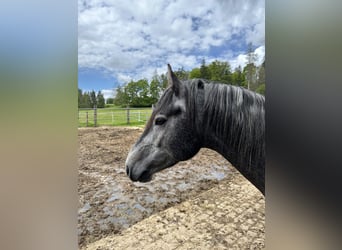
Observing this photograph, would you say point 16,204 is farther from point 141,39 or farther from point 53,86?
point 141,39

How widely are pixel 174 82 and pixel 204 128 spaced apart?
293mm

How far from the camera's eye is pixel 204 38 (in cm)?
129

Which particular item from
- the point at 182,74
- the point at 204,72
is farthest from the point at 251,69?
the point at 182,74

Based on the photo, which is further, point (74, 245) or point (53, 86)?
point (74, 245)

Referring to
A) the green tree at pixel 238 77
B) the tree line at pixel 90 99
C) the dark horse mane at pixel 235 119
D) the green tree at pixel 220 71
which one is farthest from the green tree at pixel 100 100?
the green tree at pixel 238 77

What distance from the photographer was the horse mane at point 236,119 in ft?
3.46

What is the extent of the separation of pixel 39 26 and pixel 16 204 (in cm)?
68

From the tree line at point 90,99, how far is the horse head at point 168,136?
316 mm

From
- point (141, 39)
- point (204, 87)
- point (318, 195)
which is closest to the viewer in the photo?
point (318, 195)

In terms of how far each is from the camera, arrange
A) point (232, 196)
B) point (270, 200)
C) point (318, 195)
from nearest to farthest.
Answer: point (318, 195) → point (270, 200) → point (232, 196)

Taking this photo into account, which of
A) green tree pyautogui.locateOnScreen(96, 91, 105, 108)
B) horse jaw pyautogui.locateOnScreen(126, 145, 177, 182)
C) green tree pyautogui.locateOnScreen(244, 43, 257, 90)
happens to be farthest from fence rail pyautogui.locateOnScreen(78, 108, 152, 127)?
green tree pyautogui.locateOnScreen(244, 43, 257, 90)

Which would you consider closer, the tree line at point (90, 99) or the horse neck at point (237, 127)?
the horse neck at point (237, 127)

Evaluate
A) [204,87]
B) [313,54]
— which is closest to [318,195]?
[313,54]

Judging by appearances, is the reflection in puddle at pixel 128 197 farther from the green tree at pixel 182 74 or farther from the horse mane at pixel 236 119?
the green tree at pixel 182 74
